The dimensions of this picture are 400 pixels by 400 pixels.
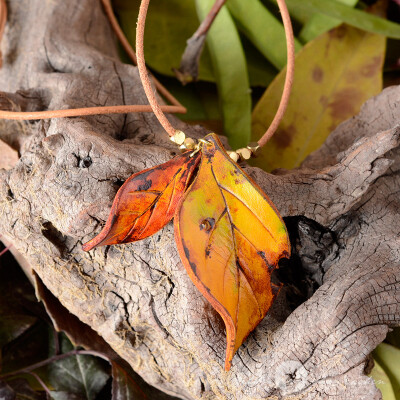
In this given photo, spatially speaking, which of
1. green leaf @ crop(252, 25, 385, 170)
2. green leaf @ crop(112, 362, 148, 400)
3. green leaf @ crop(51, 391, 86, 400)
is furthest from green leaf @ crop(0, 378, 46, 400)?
green leaf @ crop(252, 25, 385, 170)

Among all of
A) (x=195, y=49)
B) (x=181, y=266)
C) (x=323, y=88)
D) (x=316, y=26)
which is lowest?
(x=181, y=266)

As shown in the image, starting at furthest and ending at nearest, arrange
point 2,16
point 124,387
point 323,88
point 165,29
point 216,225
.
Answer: point 165,29 < point 323,88 < point 2,16 < point 124,387 < point 216,225

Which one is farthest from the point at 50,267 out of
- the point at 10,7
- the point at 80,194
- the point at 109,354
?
the point at 10,7

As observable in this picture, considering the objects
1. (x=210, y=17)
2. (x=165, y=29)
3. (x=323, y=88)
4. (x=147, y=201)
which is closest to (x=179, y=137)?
(x=147, y=201)

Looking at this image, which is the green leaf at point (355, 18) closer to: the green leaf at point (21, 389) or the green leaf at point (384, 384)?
the green leaf at point (384, 384)

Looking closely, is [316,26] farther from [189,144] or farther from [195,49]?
[189,144]

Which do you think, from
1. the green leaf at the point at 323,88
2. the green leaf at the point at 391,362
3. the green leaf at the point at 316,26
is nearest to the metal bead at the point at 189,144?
the green leaf at the point at 323,88

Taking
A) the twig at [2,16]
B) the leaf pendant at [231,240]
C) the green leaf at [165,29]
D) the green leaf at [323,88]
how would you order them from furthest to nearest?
the green leaf at [165,29] → the green leaf at [323,88] → the twig at [2,16] → the leaf pendant at [231,240]
